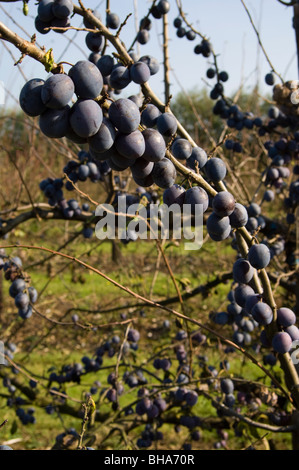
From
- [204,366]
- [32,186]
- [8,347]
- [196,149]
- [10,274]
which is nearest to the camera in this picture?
[196,149]

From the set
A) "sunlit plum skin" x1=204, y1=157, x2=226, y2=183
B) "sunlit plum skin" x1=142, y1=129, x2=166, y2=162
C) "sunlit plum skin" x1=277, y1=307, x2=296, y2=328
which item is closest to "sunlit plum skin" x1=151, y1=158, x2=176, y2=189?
"sunlit plum skin" x1=142, y1=129, x2=166, y2=162

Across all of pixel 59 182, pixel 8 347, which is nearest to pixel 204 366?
pixel 59 182

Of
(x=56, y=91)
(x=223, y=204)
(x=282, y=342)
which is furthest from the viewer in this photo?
(x=282, y=342)

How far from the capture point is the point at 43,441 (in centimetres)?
344

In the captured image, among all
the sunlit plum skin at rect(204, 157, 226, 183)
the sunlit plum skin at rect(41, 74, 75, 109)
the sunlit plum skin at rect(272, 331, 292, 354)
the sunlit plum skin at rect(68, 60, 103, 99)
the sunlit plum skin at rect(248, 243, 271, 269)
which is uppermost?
the sunlit plum skin at rect(204, 157, 226, 183)

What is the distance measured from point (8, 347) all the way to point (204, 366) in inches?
66.6

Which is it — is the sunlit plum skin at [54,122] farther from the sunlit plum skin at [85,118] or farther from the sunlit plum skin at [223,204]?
the sunlit plum skin at [223,204]

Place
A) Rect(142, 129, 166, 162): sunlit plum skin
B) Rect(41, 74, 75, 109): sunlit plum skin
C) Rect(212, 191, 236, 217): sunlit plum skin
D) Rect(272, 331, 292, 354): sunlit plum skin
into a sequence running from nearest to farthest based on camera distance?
1. Rect(41, 74, 75, 109): sunlit plum skin
2. Rect(142, 129, 166, 162): sunlit plum skin
3. Rect(212, 191, 236, 217): sunlit plum skin
4. Rect(272, 331, 292, 354): sunlit plum skin

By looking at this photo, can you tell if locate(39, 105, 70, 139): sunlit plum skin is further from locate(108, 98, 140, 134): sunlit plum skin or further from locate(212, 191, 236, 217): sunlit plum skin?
locate(212, 191, 236, 217): sunlit plum skin

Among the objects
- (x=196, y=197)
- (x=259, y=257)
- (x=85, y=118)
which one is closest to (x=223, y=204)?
(x=196, y=197)

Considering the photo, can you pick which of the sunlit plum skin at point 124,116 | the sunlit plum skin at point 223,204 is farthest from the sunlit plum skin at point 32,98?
the sunlit plum skin at point 223,204

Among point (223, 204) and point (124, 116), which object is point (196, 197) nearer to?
point (223, 204)

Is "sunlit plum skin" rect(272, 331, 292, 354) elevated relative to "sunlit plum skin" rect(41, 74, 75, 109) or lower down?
lower down
